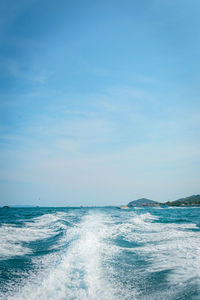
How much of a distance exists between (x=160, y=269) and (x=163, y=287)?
1.54m

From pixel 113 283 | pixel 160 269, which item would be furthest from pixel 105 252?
pixel 113 283

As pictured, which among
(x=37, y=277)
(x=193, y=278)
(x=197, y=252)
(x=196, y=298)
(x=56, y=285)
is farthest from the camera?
(x=197, y=252)

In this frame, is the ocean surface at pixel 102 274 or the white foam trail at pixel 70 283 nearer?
the white foam trail at pixel 70 283

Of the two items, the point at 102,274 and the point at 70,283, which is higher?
the point at 70,283

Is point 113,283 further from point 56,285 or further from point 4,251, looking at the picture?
point 4,251

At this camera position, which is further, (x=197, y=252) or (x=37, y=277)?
(x=197, y=252)

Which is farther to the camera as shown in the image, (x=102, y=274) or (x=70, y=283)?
(x=102, y=274)

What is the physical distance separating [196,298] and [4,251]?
7.76 metres

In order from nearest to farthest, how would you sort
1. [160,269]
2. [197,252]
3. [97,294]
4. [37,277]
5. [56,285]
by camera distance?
1. [97,294]
2. [56,285]
3. [37,277]
4. [160,269]
5. [197,252]

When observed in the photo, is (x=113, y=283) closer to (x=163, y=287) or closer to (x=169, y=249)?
(x=163, y=287)

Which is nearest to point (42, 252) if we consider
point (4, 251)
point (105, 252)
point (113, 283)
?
point (4, 251)

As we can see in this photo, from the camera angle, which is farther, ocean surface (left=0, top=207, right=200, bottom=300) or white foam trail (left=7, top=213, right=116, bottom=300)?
ocean surface (left=0, top=207, right=200, bottom=300)

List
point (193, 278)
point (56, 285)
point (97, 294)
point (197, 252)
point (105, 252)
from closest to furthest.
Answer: point (97, 294) < point (56, 285) < point (193, 278) < point (197, 252) < point (105, 252)

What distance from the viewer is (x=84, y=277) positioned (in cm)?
529
